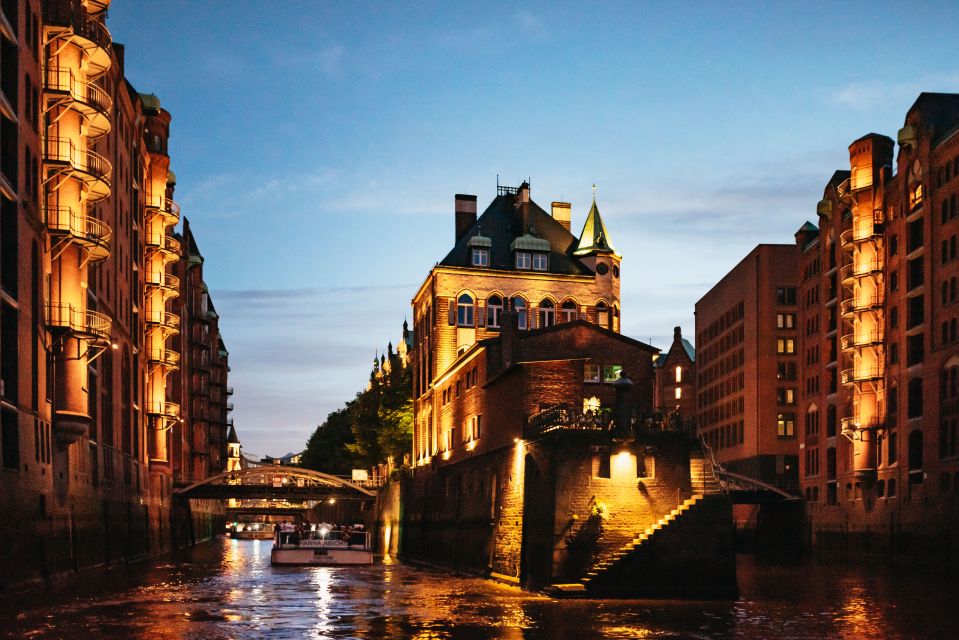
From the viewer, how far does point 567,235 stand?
103m

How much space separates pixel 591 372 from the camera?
61.5 metres

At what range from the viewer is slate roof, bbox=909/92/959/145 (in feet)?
282

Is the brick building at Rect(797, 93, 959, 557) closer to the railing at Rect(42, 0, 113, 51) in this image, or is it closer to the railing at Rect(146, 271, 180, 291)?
the railing at Rect(146, 271, 180, 291)

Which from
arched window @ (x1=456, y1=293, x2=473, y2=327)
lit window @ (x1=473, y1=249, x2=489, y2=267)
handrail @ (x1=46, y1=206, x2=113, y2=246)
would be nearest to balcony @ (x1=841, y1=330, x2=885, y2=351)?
lit window @ (x1=473, y1=249, x2=489, y2=267)

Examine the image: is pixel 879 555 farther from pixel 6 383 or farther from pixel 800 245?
A: pixel 6 383

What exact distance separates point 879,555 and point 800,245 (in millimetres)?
40328

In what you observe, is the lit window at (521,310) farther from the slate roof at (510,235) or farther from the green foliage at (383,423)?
the green foliage at (383,423)

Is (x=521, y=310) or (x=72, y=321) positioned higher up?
(x=521, y=310)

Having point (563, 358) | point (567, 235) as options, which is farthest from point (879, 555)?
point (563, 358)

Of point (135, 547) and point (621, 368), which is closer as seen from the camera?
point (621, 368)

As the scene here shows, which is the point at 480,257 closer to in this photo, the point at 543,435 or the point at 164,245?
the point at 164,245

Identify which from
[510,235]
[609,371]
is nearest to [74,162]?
[609,371]

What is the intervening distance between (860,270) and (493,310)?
27929 millimetres

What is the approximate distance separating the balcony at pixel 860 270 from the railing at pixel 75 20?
199ft
